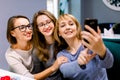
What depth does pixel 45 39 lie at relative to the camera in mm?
1748

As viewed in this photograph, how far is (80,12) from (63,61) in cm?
348

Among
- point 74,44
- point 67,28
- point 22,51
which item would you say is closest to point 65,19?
point 67,28

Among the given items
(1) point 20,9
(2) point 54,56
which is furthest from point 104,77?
(1) point 20,9

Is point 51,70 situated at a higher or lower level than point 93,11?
higher

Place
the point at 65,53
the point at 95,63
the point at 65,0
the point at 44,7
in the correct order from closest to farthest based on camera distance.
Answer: the point at 95,63 < the point at 65,53 < the point at 44,7 < the point at 65,0

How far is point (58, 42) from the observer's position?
1.68 meters

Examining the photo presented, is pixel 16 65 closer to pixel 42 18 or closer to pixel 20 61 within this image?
pixel 20 61

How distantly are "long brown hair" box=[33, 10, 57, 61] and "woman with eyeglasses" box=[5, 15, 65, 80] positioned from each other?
41 mm

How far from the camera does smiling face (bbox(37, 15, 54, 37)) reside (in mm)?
1659

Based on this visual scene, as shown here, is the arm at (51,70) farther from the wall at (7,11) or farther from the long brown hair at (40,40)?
the wall at (7,11)

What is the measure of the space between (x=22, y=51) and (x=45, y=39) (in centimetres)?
20

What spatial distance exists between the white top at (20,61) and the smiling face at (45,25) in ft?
0.63

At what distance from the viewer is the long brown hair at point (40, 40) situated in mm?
1706

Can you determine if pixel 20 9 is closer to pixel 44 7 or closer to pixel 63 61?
pixel 44 7
